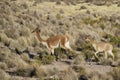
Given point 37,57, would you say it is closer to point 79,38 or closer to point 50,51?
point 50,51

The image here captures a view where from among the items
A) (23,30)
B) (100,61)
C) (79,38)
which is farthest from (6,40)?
(100,61)

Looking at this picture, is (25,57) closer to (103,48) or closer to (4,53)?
(4,53)

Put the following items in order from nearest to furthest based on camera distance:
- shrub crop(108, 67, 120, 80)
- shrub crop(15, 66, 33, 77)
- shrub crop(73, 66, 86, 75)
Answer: shrub crop(108, 67, 120, 80) < shrub crop(73, 66, 86, 75) < shrub crop(15, 66, 33, 77)

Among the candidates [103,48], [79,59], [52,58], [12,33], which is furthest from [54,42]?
[12,33]

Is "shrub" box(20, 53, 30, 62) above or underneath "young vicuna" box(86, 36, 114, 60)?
underneath

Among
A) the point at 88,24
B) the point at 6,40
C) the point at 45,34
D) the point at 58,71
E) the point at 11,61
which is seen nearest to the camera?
the point at 58,71

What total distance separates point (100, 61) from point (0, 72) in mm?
4467

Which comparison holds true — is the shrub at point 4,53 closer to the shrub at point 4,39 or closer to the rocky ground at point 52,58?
the rocky ground at point 52,58

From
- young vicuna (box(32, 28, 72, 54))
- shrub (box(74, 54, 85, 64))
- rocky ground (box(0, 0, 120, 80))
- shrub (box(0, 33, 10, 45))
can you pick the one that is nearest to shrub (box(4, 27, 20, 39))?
rocky ground (box(0, 0, 120, 80))

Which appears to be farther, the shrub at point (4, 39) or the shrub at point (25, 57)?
the shrub at point (4, 39)

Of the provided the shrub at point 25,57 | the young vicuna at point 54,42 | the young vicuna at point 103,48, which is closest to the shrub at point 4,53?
the shrub at point 25,57

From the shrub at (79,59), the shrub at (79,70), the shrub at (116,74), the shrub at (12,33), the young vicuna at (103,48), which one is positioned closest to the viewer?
the shrub at (116,74)

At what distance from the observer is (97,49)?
15008 mm

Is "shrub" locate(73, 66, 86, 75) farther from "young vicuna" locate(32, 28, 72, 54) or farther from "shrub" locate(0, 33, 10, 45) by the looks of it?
"shrub" locate(0, 33, 10, 45)
